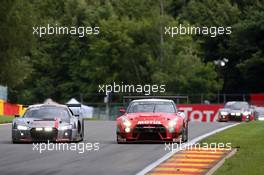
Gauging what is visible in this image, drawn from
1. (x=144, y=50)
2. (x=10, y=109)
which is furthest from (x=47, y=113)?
(x=144, y=50)

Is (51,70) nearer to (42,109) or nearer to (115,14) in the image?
(115,14)

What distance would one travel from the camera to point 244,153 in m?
17.9

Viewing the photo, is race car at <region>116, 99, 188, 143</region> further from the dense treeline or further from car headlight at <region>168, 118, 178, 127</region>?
the dense treeline

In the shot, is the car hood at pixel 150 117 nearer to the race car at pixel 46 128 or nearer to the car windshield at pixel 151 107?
the car windshield at pixel 151 107

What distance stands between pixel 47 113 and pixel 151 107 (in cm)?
300

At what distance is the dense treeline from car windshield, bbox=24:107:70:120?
42.3m

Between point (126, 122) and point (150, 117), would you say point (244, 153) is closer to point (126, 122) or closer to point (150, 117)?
point (150, 117)

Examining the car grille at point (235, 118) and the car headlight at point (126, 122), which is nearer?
the car headlight at point (126, 122)

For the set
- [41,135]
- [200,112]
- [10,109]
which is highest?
[10,109]

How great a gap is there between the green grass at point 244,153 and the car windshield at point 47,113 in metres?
4.11

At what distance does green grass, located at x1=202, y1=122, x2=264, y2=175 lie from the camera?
46.7ft

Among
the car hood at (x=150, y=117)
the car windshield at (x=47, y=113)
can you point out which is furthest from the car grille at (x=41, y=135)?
the car hood at (x=150, y=117)

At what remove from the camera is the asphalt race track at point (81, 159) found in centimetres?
1467

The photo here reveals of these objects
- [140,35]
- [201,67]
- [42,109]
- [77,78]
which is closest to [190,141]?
[42,109]
